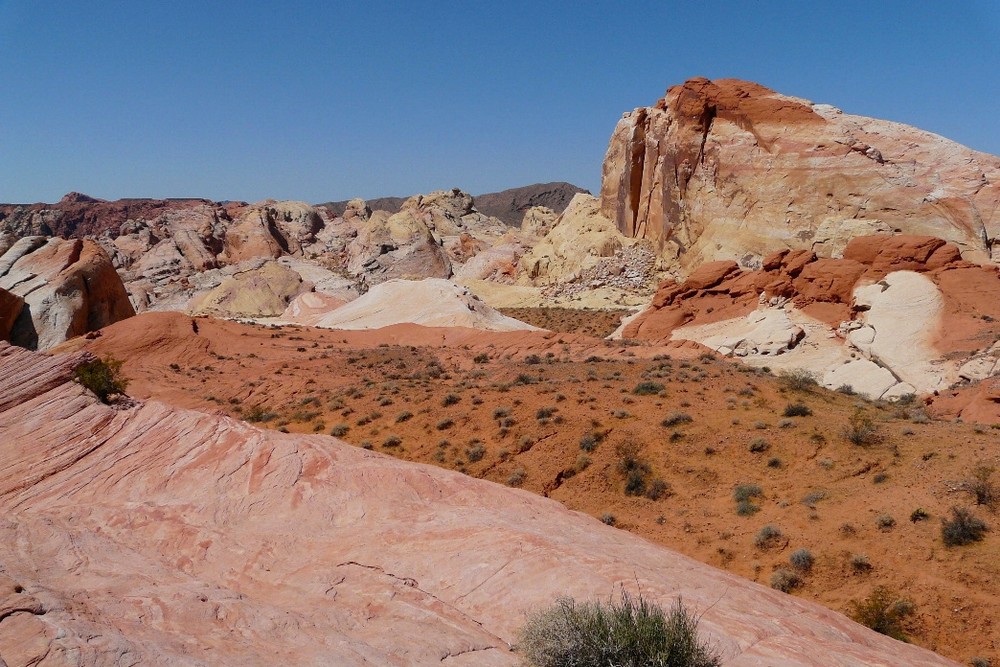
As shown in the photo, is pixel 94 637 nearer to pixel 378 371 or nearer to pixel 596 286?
pixel 378 371

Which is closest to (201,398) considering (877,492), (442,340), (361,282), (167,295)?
(442,340)

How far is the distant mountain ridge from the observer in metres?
166

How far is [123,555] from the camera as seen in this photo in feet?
20.3

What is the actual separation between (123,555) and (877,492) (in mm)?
12151

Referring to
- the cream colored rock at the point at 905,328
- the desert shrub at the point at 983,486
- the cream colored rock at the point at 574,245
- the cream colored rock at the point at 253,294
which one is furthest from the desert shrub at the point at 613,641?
the cream colored rock at the point at 574,245

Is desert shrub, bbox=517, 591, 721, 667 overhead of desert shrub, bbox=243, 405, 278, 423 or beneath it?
overhead

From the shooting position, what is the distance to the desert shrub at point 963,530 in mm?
9703

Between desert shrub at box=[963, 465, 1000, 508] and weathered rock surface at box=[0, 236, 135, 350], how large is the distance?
3310 cm

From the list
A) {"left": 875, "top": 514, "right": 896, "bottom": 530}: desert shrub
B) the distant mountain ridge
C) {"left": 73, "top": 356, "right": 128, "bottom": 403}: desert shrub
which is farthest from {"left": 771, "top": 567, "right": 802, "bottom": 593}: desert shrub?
the distant mountain ridge

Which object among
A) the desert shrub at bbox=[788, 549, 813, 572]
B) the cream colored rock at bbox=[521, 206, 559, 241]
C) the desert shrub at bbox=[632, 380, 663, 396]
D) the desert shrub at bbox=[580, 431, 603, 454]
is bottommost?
the desert shrub at bbox=[788, 549, 813, 572]

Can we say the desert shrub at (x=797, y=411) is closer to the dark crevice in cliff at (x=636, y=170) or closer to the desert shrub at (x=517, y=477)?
the desert shrub at (x=517, y=477)

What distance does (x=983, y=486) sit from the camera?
34.4ft

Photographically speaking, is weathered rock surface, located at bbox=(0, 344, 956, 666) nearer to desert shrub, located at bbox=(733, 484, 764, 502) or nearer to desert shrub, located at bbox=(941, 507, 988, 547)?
desert shrub, located at bbox=(941, 507, 988, 547)

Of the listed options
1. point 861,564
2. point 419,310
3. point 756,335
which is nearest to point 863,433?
point 861,564
